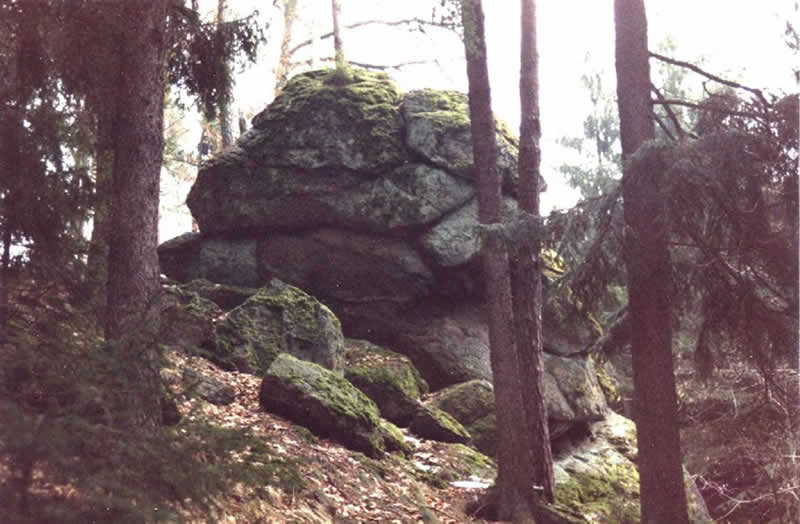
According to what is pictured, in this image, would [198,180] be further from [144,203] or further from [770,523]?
[770,523]

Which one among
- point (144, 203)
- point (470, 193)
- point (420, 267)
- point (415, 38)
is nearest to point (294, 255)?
point (420, 267)

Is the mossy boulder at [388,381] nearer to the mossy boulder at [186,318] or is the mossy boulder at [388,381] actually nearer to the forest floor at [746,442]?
the mossy boulder at [186,318]

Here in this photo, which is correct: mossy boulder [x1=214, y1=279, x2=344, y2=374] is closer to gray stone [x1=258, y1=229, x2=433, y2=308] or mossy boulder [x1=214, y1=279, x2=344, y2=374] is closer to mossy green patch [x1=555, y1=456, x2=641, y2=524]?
gray stone [x1=258, y1=229, x2=433, y2=308]

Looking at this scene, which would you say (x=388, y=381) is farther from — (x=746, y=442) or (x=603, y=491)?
(x=746, y=442)

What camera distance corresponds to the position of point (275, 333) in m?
10.9

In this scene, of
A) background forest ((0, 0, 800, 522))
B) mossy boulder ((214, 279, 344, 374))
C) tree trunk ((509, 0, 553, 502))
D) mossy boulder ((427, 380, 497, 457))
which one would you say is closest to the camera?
background forest ((0, 0, 800, 522))

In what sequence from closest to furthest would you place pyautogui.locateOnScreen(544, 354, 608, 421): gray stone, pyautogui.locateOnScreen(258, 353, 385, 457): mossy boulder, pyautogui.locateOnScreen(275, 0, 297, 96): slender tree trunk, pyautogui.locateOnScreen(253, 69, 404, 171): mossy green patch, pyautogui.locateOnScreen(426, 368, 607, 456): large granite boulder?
pyautogui.locateOnScreen(258, 353, 385, 457): mossy boulder → pyautogui.locateOnScreen(426, 368, 607, 456): large granite boulder → pyautogui.locateOnScreen(544, 354, 608, 421): gray stone → pyautogui.locateOnScreen(253, 69, 404, 171): mossy green patch → pyautogui.locateOnScreen(275, 0, 297, 96): slender tree trunk

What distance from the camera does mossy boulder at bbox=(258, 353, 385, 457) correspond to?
351 inches

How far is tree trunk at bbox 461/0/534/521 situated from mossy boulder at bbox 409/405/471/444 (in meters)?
1.66

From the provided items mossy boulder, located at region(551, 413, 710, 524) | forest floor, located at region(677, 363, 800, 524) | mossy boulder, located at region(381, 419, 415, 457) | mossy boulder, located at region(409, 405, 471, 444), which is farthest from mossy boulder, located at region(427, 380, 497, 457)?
forest floor, located at region(677, 363, 800, 524)

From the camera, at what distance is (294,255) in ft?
46.8

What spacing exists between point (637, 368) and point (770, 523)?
6818 mm

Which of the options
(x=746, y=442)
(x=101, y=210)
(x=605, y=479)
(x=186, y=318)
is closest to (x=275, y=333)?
(x=101, y=210)

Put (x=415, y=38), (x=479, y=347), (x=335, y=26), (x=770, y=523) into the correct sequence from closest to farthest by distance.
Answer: (x=415, y=38) < (x=770, y=523) < (x=479, y=347) < (x=335, y=26)
